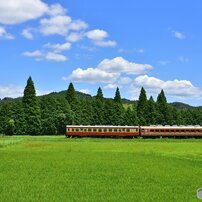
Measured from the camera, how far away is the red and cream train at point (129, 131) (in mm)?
103625

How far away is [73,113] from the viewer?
12850 centimetres

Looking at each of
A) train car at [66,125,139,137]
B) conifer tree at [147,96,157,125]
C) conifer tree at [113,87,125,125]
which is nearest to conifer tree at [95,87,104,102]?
conifer tree at [113,87,125,125]

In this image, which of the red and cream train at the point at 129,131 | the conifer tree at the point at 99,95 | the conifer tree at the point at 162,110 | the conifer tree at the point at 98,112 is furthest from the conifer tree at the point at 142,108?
the red and cream train at the point at 129,131

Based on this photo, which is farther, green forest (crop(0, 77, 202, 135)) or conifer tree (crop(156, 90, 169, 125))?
conifer tree (crop(156, 90, 169, 125))

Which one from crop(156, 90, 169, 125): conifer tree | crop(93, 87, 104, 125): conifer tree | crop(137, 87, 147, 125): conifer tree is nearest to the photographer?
crop(137, 87, 147, 125): conifer tree

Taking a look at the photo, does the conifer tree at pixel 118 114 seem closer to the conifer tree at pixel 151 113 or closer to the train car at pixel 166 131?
the conifer tree at pixel 151 113

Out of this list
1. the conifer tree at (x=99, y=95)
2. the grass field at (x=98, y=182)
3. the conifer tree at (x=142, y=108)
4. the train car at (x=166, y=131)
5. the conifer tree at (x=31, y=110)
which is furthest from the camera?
the conifer tree at (x=99, y=95)

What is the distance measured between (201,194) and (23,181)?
55.5ft

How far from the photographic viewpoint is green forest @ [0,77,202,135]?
4616 inches

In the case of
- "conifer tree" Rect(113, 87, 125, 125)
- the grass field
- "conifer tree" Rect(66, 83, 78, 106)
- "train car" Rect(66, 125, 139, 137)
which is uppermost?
"conifer tree" Rect(66, 83, 78, 106)

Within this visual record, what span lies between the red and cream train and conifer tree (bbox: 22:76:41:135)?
1590cm

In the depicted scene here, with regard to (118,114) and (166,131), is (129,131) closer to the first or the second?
(166,131)

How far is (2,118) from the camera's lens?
392 ft

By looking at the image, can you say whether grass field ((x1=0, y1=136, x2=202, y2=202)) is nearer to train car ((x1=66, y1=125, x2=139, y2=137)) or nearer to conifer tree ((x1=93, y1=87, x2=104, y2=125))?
train car ((x1=66, y1=125, x2=139, y2=137))
